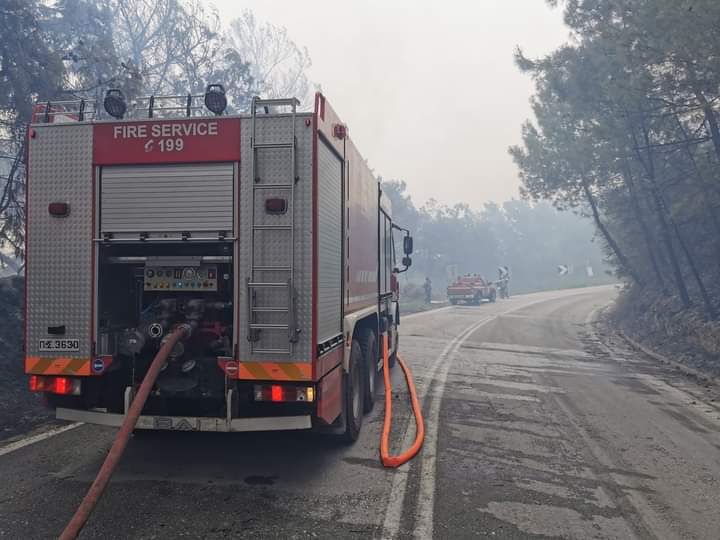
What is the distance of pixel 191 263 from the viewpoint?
17.2ft

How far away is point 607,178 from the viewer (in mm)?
20594

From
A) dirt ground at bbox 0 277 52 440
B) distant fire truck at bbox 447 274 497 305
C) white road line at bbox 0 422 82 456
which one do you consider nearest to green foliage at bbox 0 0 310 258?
dirt ground at bbox 0 277 52 440

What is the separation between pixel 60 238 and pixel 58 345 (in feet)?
3.06

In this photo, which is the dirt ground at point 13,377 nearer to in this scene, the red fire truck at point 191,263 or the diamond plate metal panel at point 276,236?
the red fire truck at point 191,263

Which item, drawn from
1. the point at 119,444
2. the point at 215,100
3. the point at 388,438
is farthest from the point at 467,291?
the point at 119,444

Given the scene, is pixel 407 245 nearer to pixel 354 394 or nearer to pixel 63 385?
pixel 354 394

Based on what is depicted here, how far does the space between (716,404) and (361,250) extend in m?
6.13

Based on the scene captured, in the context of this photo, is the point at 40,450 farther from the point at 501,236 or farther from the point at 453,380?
the point at 501,236

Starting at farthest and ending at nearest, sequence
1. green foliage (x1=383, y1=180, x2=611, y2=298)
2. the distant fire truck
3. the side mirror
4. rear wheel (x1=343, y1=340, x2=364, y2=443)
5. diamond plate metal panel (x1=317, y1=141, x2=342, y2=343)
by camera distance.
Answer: green foliage (x1=383, y1=180, x2=611, y2=298)
the distant fire truck
the side mirror
rear wheel (x1=343, y1=340, x2=364, y2=443)
diamond plate metal panel (x1=317, y1=141, x2=342, y2=343)

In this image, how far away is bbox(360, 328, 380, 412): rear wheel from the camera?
24.2 feet

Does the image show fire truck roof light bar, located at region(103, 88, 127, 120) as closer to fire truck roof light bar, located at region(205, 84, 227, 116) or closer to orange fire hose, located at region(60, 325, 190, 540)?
fire truck roof light bar, located at region(205, 84, 227, 116)

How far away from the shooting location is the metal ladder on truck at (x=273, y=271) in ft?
15.7

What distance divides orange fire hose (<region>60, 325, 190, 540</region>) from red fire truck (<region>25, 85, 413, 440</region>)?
266 mm

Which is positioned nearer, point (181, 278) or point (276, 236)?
point (276, 236)
